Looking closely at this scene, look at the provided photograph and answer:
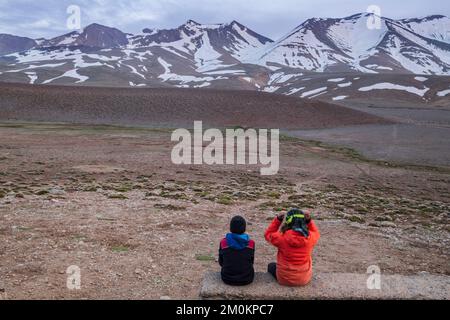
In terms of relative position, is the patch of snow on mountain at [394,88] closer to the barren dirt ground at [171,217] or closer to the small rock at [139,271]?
the barren dirt ground at [171,217]

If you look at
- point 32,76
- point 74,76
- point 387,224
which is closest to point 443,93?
point 387,224

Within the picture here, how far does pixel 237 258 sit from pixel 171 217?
700 cm

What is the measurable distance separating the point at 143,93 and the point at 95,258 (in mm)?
63943

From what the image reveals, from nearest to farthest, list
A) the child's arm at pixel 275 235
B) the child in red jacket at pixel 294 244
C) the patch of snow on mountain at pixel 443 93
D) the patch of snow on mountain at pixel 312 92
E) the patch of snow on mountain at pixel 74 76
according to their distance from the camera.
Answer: the child in red jacket at pixel 294 244 → the child's arm at pixel 275 235 → the patch of snow on mountain at pixel 443 93 → the patch of snow on mountain at pixel 312 92 → the patch of snow on mountain at pixel 74 76

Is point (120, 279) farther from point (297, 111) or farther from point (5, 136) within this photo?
point (297, 111)

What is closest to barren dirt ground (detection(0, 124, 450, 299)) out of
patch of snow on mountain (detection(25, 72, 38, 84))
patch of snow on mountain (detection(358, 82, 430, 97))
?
patch of snow on mountain (detection(358, 82, 430, 97))

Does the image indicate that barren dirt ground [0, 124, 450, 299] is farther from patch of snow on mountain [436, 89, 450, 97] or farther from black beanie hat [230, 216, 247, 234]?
patch of snow on mountain [436, 89, 450, 97]

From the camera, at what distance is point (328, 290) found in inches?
321

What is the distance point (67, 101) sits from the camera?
6594 cm

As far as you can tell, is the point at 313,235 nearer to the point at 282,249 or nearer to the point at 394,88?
the point at 282,249

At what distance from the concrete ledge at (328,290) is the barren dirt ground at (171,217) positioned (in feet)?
2.81

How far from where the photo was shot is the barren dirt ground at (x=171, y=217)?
379 inches

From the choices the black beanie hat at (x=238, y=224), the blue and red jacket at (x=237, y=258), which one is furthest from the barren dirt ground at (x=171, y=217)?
the black beanie hat at (x=238, y=224)
